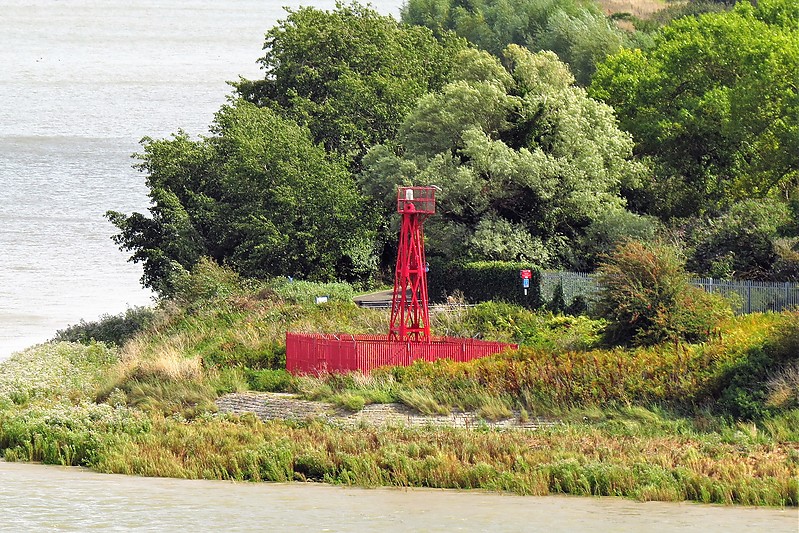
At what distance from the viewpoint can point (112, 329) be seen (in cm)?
6209

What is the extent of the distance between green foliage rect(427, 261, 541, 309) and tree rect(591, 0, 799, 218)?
10158mm

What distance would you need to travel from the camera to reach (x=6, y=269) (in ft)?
306

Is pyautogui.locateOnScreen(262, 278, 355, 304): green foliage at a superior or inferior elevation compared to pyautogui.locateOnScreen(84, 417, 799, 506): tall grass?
superior

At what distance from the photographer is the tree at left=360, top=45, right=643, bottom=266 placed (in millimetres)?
57875

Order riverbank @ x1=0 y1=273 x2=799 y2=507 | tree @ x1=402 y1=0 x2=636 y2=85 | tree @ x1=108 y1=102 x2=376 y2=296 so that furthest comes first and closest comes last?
tree @ x1=402 y1=0 x2=636 y2=85 → tree @ x1=108 y1=102 x2=376 y2=296 → riverbank @ x1=0 y1=273 x2=799 y2=507

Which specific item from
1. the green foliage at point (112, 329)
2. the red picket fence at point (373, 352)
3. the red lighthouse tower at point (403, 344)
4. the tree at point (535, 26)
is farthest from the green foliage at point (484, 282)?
the tree at point (535, 26)

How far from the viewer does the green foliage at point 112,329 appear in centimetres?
5981

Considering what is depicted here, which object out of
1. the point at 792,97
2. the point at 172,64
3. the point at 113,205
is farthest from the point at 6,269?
the point at 792,97

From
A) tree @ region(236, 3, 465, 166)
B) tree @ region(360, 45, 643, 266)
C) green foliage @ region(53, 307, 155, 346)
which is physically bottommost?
green foliage @ region(53, 307, 155, 346)

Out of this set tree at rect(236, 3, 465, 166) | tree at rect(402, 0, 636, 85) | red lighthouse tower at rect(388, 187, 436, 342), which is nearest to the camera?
red lighthouse tower at rect(388, 187, 436, 342)

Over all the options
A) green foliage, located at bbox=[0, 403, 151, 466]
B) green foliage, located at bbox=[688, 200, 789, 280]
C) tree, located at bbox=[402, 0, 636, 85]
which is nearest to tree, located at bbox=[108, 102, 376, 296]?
green foliage, located at bbox=[688, 200, 789, 280]

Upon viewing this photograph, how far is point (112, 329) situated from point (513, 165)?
710 inches

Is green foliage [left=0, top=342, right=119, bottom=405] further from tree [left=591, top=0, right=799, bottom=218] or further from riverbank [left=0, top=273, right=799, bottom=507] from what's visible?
tree [left=591, top=0, right=799, bottom=218]

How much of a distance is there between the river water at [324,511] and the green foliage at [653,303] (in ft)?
36.6
